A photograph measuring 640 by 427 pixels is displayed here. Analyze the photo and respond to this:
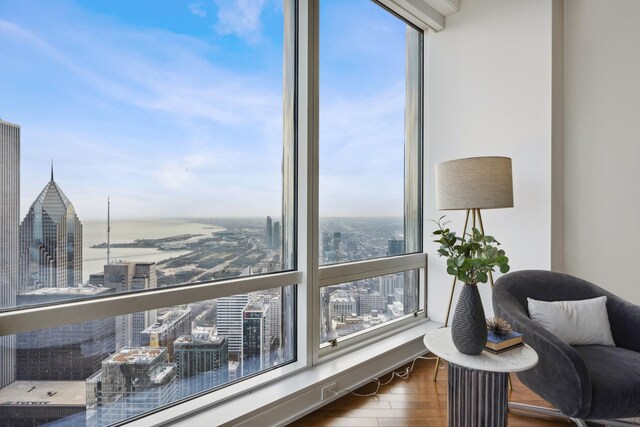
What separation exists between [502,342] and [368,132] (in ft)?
6.01

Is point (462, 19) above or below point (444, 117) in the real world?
above

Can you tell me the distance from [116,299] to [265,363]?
1035mm

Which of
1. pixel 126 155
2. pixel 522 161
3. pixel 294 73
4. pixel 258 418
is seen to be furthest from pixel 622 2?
pixel 258 418

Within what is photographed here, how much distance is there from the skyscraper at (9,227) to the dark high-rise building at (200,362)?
66 centimetres

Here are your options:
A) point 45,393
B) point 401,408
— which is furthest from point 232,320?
point 401,408

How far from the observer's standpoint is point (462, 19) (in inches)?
120

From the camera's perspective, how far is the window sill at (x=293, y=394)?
1.73m

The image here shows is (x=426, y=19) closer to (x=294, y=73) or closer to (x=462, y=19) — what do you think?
(x=462, y=19)

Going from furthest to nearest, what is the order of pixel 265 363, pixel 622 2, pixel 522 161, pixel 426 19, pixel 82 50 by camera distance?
pixel 426 19
pixel 522 161
pixel 622 2
pixel 265 363
pixel 82 50

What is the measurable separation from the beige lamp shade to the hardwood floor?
4.27 ft

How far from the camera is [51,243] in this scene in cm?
141

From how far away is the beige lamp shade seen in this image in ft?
7.22

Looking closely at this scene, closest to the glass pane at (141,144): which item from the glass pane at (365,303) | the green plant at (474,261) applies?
the glass pane at (365,303)

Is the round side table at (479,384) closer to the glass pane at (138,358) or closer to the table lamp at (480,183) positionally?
the table lamp at (480,183)
